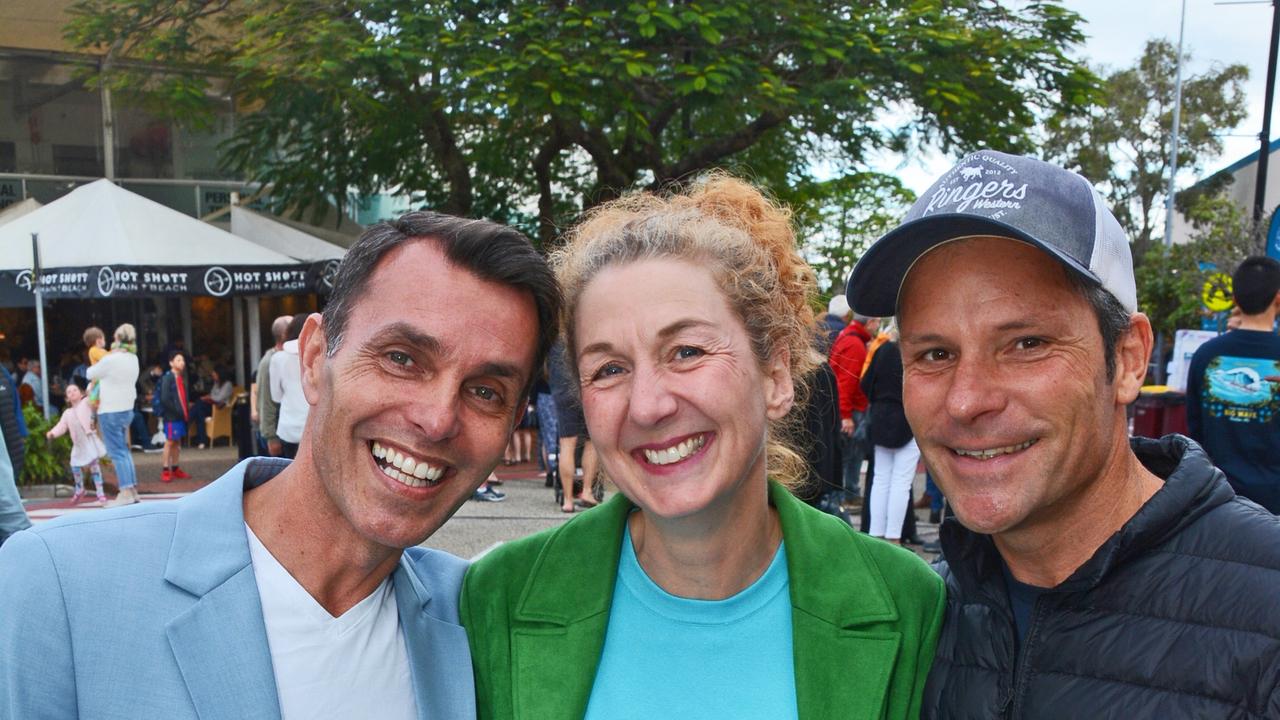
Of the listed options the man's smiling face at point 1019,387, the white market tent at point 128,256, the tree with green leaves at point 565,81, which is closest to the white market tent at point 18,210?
the white market tent at point 128,256

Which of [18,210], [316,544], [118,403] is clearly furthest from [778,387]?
[18,210]

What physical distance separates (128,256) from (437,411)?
13461mm

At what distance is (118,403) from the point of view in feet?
34.7

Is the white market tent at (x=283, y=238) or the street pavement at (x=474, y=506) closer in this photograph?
the street pavement at (x=474, y=506)

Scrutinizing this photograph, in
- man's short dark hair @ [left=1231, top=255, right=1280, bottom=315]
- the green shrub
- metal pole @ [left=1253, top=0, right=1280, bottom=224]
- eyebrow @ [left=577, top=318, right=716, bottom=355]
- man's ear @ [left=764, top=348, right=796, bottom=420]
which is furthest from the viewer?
metal pole @ [left=1253, top=0, right=1280, bottom=224]

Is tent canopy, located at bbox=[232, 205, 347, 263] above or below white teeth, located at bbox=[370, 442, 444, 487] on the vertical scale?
above

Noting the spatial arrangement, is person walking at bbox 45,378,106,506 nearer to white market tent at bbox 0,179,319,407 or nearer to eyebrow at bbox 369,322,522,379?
white market tent at bbox 0,179,319,407

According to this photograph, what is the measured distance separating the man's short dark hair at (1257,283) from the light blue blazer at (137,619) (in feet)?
16.6

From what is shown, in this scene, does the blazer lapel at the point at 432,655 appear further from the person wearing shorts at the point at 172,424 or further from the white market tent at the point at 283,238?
the white market tent at the point at 283,238

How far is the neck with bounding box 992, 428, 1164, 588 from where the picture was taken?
1864mm

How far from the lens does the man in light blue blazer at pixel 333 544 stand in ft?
5.69

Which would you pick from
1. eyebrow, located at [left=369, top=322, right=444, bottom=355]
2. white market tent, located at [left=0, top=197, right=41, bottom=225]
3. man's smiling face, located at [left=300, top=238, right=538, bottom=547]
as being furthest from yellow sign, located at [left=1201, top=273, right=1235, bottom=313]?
white market tent, located at [left=0, top=197, right=41, bottom=225]

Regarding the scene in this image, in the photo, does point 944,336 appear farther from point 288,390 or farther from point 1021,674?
point 288,390

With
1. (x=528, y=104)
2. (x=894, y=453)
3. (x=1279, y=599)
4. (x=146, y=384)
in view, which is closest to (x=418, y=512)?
(x=1279, y=599)
